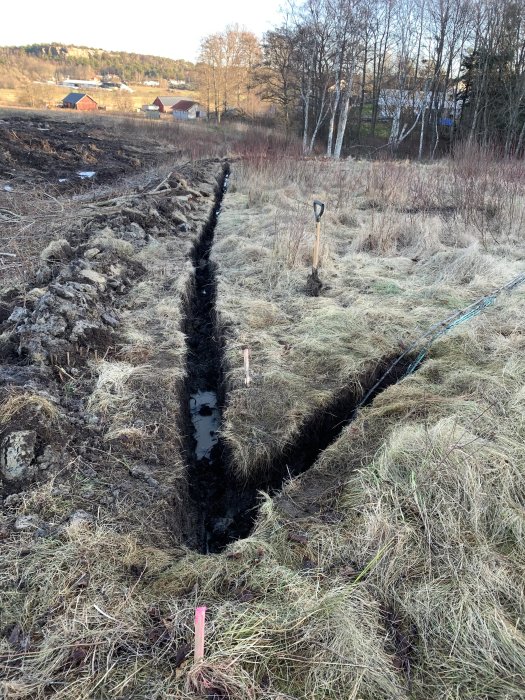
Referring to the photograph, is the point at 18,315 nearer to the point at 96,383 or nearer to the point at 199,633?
the point at 96,383

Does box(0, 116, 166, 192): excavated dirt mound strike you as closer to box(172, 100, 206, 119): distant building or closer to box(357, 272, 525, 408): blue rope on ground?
box(357, 272, 525, 408): blue rope on ground

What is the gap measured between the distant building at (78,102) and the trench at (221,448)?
174 ft

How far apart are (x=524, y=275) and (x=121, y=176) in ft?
40.7

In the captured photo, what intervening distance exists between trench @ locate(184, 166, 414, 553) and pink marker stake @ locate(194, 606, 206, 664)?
1335 mm

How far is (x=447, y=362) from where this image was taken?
14.7 ft

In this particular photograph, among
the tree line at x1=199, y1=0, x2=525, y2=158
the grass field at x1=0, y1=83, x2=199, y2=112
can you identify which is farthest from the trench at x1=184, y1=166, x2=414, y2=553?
the grass field at x1=0, y1=83, x2=199, y2=112

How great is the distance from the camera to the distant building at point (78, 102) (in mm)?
47719

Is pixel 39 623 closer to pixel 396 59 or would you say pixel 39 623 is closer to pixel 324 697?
pixel 324 697

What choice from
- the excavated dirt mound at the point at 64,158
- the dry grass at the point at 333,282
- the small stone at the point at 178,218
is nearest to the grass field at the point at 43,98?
the excavated dirt mound at the point at 64,158

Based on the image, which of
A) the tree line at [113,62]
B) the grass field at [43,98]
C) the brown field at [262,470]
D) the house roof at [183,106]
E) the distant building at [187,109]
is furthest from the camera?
the tree line at [113,62]

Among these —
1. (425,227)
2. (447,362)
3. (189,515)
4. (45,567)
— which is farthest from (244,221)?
(45,567)

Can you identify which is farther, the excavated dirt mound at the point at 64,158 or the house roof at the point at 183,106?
the house roof at the point at 183,106

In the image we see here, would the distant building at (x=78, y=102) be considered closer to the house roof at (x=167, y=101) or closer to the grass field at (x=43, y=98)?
the grass field at (x=43, y=98)

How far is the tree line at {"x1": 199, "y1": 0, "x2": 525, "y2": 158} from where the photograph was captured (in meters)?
21.0
